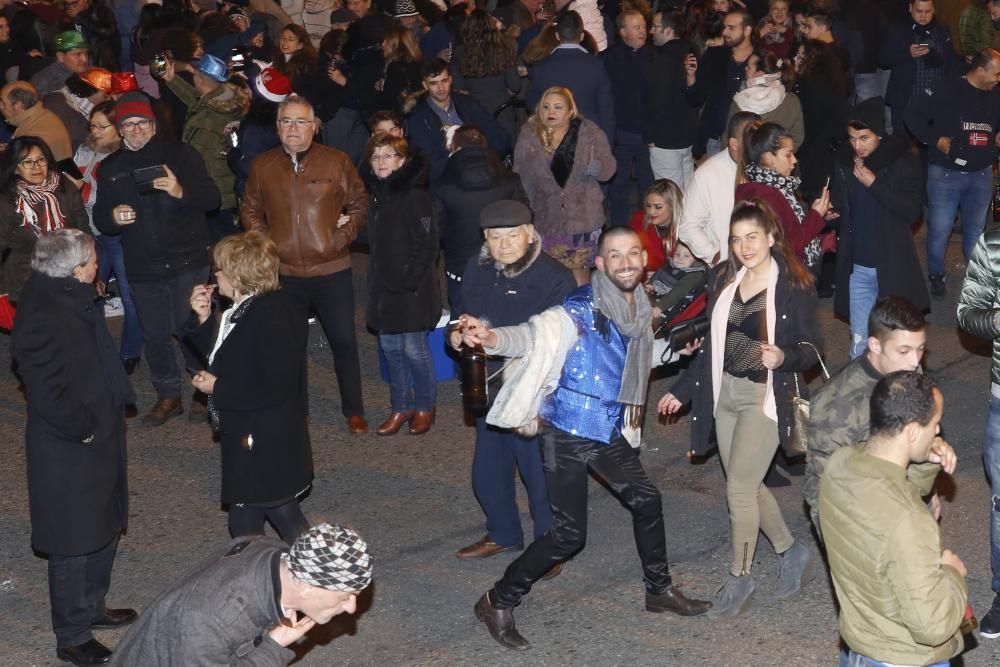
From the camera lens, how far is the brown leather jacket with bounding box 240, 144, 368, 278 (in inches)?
343

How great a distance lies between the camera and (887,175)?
8680 mm

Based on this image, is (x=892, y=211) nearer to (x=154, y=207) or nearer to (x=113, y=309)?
(x=154, y=207)

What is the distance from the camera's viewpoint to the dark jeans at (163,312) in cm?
920

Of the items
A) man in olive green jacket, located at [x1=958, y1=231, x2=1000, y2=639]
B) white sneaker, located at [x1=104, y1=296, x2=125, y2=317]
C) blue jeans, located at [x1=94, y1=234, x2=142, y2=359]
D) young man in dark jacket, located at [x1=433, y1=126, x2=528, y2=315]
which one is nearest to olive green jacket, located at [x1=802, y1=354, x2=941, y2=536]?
man in olive green jacket, located at [x1=958, y1=231, x2=1000, y2=639]

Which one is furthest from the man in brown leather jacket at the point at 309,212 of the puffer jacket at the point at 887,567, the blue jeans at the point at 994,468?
the puffer jacket at the point at 887,567

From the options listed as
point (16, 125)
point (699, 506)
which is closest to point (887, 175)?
point (699, 506)

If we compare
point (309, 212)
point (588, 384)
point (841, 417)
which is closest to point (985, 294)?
point (841, 417)

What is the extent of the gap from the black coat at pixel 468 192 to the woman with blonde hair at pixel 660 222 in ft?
2.77

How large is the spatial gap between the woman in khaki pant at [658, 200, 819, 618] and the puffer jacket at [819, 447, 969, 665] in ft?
5.66

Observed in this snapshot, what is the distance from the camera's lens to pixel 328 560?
429cm

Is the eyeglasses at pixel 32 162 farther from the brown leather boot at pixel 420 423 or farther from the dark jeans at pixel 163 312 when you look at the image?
the brown leather boot at pixel 420 423

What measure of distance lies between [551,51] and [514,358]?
20.4 feet

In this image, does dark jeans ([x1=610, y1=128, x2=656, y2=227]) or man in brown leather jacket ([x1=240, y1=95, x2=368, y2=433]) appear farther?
dark jeans ([x1=610, y1=128, x2=656, y2=227])

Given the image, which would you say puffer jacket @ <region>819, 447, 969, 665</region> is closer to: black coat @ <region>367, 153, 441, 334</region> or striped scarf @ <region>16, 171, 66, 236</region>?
black coat @ <region>367, 153, 441, 334</region>
